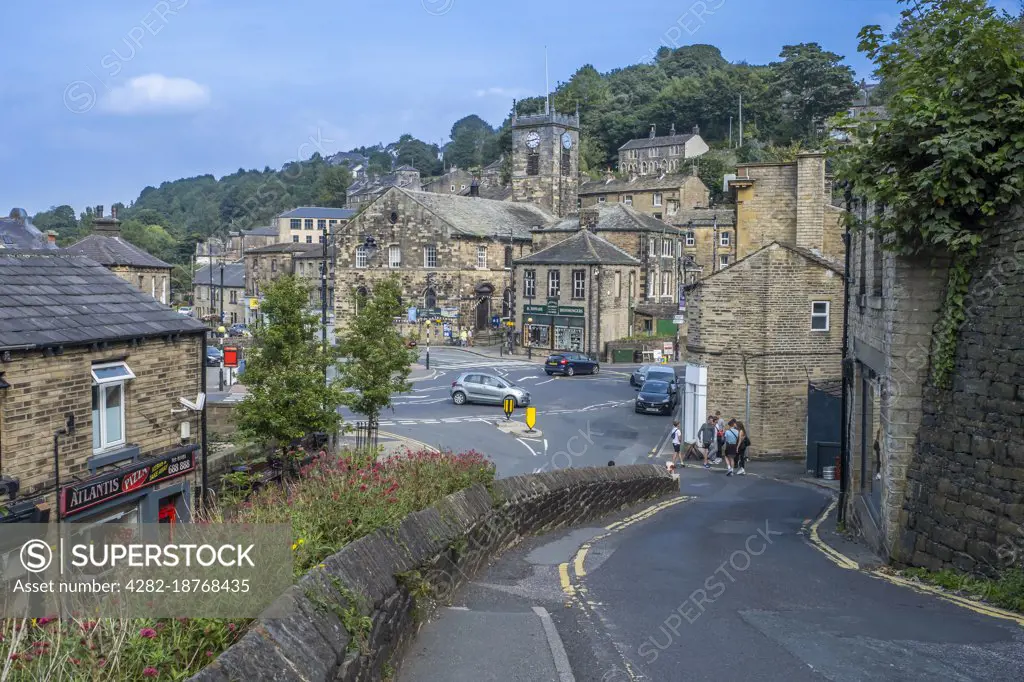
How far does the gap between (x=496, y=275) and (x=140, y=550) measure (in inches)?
2314

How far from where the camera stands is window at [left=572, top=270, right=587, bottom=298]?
56.0m

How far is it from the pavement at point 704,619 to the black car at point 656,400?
20.8 meters

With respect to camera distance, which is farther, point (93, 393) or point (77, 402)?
point (93, 393)

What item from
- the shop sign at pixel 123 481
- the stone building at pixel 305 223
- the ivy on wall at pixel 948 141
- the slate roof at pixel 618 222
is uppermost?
the stone building at pixel 305 223

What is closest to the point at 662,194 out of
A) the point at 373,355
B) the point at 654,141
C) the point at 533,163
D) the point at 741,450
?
the point at 533,163

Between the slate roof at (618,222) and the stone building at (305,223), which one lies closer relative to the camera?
the slate roof at (618,222)

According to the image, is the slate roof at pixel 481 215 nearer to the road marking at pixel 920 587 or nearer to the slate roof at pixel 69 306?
the slate roof at pixel 69 306

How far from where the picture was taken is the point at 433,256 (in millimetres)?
63719

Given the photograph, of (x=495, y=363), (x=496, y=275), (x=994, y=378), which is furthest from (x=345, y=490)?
(x=496, y=275)

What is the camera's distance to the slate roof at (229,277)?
86.7 meters

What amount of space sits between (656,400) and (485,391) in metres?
6.74

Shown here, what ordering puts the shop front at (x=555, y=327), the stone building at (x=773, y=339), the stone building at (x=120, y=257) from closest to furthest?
1. the stone building at (x=773, y=339)
2. the stone building at (x=120, y=257)
3. the shop front at (x=555, y=327)

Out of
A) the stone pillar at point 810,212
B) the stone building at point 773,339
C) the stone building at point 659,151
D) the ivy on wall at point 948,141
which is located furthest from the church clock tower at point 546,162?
the ivy on wall at point 948,141

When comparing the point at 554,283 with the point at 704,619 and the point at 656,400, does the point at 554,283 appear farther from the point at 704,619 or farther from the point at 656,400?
the point at 704,619
